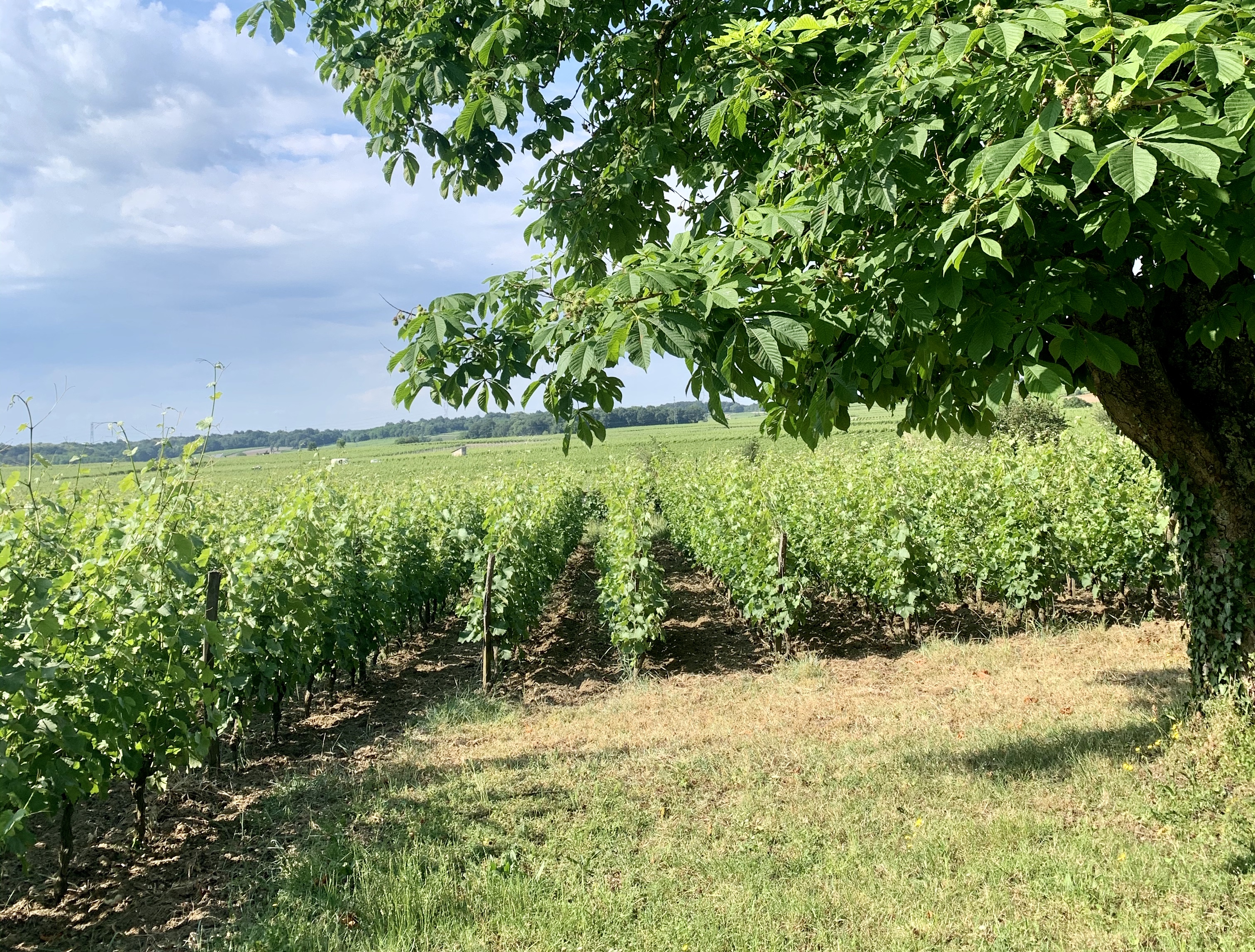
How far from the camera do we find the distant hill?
4.74 meters

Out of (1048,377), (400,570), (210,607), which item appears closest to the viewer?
(1048,377)

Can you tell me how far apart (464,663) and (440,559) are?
1.77 m

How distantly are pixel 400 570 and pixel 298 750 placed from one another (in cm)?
296

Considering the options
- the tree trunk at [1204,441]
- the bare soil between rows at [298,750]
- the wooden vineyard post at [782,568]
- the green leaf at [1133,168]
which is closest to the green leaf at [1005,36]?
the green leaf at [1133,168]

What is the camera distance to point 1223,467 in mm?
4074

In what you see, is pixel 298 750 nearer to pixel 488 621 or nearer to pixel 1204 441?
pixel 488 621

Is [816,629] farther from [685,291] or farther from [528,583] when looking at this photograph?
[685,291]

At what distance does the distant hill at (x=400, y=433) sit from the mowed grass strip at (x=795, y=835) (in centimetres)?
224

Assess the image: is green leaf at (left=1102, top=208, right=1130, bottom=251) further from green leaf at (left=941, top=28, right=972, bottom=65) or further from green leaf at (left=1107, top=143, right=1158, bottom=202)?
green leaf at (left=941, top=28, right=972, bottom=65)

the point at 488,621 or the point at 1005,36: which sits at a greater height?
the point at 1005,36

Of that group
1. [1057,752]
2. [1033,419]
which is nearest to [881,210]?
[1057,752]

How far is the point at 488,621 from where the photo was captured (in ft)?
26.4

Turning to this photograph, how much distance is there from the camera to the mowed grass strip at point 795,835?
3.12 metres

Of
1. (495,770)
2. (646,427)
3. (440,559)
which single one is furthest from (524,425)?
(495,770)
